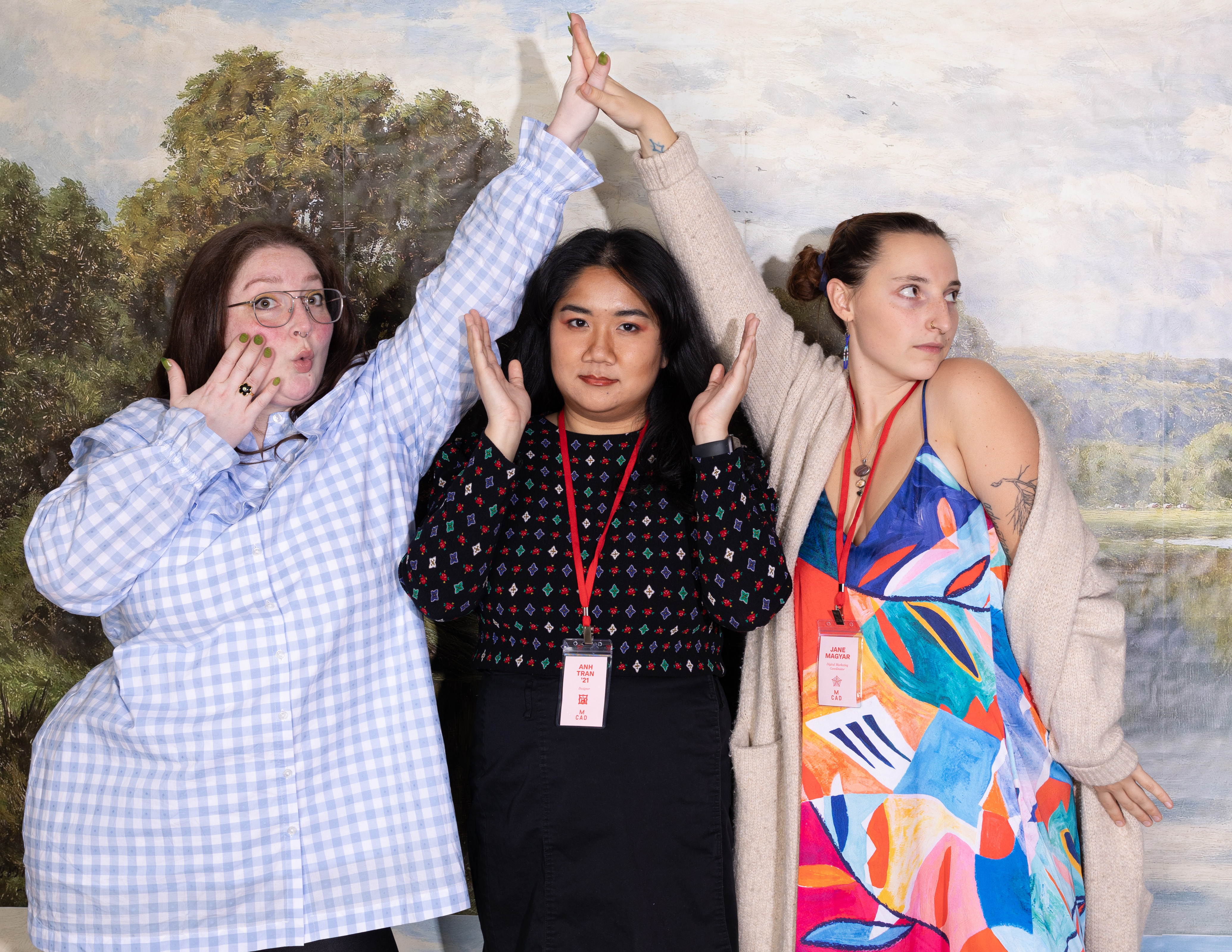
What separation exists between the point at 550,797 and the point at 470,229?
1228mm

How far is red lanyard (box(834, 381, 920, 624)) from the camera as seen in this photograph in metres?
2.00

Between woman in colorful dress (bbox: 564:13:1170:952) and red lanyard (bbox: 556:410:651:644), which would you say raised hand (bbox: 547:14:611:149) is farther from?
red lanyard (bbox: 556:410:651:644)

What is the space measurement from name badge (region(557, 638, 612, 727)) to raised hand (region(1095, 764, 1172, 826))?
1.16 metres

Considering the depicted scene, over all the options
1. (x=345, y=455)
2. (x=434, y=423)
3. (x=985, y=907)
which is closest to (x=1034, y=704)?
(x=985, y=907)

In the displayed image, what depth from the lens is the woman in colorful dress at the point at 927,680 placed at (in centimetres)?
193

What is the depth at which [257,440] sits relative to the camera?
2.04 m

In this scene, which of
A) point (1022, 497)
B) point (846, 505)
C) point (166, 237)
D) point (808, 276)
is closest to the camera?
point (1022, 497)

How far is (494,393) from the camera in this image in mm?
1953

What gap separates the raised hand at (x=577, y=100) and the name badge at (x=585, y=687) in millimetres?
1108

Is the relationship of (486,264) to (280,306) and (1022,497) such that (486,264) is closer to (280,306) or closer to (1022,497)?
(280,306)

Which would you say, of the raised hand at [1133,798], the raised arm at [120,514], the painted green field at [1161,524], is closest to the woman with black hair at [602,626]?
the raised arm at [120,514]

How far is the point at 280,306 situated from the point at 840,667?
1.46m

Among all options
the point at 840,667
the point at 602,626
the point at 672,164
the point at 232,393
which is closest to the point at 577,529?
the point at 602,626

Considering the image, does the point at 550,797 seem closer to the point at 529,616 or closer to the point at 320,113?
the point at 529,616
